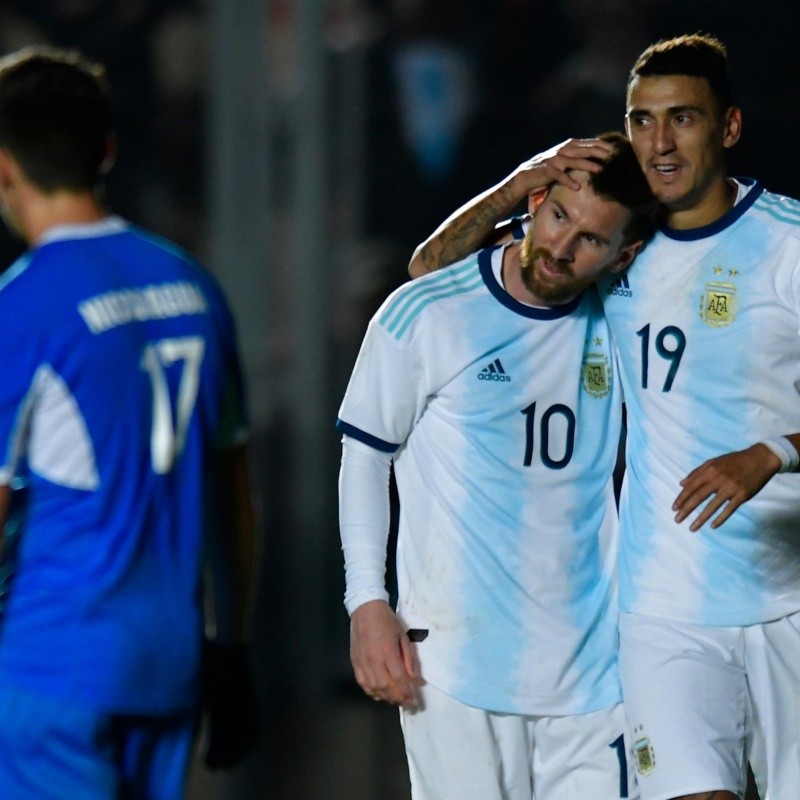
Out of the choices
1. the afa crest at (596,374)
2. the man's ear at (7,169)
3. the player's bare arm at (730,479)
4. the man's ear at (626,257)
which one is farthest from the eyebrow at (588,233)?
the man's ear at (7,169)

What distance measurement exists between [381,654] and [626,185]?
98 cm

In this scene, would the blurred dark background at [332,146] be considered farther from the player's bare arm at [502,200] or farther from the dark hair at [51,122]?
the dark hair at [51,122]

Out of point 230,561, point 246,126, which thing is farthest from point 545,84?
point 230,561

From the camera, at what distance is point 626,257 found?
3.10 metres

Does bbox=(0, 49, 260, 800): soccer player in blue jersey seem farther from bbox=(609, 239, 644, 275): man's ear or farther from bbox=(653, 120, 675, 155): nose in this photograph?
bbox=(653, 120, 675, 155): nose

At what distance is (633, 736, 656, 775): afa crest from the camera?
296 cm

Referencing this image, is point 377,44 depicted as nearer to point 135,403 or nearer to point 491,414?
point 491,414

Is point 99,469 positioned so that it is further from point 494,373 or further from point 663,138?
point 663,138

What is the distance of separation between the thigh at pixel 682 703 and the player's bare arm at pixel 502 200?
797 millimetres

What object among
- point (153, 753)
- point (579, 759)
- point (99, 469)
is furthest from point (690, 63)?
point (153, 753)

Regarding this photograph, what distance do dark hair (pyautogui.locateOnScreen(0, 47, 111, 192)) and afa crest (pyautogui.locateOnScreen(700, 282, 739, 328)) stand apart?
1.28 metres

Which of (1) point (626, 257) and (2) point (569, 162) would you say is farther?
(1) point (626, 257)

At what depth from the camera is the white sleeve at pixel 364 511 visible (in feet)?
9.66

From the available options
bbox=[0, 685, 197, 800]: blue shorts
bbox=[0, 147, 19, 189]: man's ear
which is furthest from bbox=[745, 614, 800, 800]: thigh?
bbox=[0, 147, 19, 189]: man's ear
